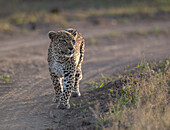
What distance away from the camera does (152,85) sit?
21.2 feet

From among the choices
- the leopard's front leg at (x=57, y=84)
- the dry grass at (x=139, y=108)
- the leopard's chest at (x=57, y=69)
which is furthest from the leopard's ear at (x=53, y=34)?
the dry grass at (x=139, y=108)

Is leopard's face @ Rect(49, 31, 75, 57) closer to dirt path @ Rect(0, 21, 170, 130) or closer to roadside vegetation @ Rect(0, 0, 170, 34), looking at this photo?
dirt path @ Rect(0, 21, 170, 130)

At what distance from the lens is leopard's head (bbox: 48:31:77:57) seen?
20.6ft

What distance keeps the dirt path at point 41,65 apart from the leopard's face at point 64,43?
137 cm

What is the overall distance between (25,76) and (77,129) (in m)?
4.17

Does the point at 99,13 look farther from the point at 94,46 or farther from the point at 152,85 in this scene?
the point at 152,85

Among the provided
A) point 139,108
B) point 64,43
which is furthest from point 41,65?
point 139,108

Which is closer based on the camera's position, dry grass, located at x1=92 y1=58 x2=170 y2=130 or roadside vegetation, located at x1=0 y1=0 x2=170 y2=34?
dry grass, located at x1=92 y1=58 x2=170 y2=130

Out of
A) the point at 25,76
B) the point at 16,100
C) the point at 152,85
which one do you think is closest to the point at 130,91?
the point at 152,85

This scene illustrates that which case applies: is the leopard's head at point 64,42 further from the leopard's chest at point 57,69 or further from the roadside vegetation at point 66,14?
the roadside vegetation at point 66,14

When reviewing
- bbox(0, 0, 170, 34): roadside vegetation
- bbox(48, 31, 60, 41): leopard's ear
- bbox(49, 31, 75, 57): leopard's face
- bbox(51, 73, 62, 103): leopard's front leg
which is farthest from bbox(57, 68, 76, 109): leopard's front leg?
bbox(0, 0, 170, 34): roadside vegetation

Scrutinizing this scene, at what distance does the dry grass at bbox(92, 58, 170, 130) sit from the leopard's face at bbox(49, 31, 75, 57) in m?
1.42

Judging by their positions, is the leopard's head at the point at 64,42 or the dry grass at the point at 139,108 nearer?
the dry grass at the point at 139,108

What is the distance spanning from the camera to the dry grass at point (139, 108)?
5113 millimetres
